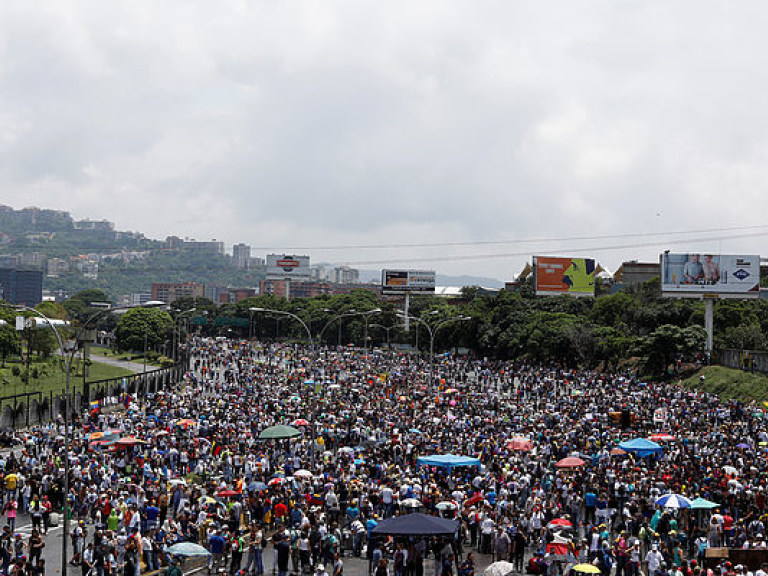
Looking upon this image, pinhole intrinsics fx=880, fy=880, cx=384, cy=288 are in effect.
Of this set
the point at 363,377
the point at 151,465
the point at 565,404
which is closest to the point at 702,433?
the point at 565,404

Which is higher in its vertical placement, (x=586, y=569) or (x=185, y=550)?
(x=586, y=569)

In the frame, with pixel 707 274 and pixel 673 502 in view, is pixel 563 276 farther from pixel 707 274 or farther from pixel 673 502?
pixel 673 502

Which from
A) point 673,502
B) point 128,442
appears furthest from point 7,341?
point 673,502

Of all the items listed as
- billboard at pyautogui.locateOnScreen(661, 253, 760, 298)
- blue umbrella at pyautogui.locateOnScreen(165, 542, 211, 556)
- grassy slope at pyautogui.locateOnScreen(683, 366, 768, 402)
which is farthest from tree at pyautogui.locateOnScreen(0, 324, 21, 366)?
blue umbrella at pyautogui.locateOnScreen(165, 542, 211, 556)

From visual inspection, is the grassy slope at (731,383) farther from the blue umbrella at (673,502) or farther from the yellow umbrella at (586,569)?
the yellow umbrella at (586,569)

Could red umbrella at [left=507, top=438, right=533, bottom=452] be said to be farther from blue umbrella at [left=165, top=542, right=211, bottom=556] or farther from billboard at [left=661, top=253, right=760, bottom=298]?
billboard at [left=661, top=253, right=760, bottom=298]

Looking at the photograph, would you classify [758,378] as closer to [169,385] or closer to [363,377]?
[363,377]
